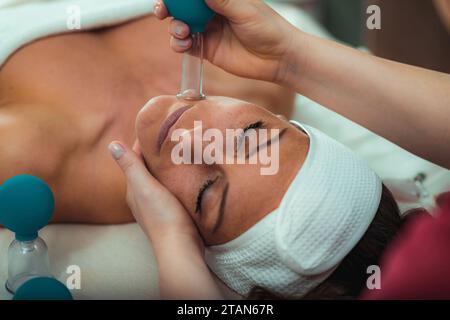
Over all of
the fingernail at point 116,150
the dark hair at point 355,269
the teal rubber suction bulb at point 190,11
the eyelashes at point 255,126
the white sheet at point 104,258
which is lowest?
the white sheet at point 104,258

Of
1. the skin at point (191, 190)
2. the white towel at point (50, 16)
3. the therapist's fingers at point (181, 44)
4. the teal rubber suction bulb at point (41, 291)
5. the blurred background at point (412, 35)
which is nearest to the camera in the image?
the teal rubber suction bulb at point (41, 291)

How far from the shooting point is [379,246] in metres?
0.95

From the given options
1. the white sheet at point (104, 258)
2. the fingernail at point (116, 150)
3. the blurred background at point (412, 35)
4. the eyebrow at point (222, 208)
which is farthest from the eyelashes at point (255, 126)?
the blurred background at point (412, 35)

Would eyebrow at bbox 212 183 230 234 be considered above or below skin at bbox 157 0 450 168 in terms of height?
below

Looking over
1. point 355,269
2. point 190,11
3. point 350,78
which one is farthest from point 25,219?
point 350,78

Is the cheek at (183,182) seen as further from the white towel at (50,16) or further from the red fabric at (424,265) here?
the white towel at (50,16)

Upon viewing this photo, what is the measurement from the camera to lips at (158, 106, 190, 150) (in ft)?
3.30

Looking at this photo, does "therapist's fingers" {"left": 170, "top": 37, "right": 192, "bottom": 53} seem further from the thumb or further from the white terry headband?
the white terry headband

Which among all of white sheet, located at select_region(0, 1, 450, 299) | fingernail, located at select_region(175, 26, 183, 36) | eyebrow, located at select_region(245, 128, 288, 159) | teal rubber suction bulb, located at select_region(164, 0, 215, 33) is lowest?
white sheet, located at select_region(0, 1, 450, 299)

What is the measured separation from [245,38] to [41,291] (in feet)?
1.93

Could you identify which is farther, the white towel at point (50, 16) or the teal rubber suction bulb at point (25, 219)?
the white towel at point (50, 16)

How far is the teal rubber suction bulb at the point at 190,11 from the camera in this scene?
3.12ft

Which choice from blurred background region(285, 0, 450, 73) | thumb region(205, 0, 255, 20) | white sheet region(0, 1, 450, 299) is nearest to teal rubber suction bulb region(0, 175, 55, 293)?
white sheet region(0, 1, 450, 299)

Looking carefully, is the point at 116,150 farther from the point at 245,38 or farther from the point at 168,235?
the point at 245,38
